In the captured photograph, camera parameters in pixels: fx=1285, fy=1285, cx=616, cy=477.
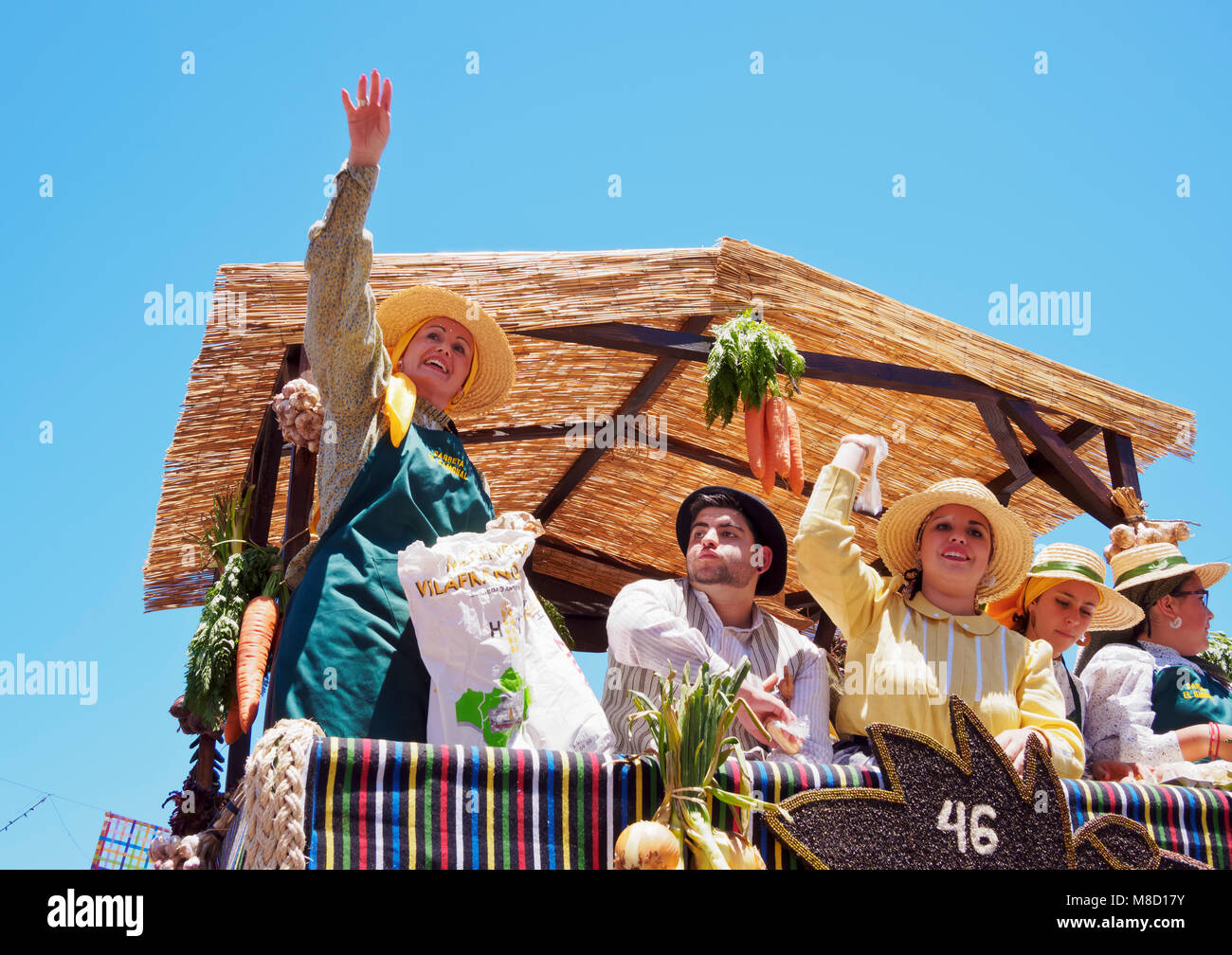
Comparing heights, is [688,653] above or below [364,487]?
below

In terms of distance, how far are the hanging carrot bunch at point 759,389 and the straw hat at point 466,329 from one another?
913mm

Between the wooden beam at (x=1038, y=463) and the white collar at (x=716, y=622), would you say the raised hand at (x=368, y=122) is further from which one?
the wooden beam at (x=1038, y=463)

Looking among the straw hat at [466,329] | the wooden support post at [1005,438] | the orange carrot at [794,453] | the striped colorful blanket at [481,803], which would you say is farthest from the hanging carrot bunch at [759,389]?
the striped colorful blanket at [481,803]

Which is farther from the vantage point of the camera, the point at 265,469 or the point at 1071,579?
the point at 265,469

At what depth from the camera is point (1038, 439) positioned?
243 inches

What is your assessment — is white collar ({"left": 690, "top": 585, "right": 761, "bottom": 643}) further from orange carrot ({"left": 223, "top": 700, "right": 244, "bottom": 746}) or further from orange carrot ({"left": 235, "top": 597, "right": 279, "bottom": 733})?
orange carrot ({"left": 223, "top": 700, "right": 244, "bottom": 746})

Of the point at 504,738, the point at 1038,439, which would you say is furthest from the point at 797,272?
the point at 504,738

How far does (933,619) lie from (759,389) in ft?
4.71

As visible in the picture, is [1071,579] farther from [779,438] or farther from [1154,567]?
[779,438]

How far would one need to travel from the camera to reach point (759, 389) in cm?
528

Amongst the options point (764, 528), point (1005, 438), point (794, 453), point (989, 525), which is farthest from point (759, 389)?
point (1005, 438)

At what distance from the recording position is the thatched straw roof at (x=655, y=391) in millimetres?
5258
